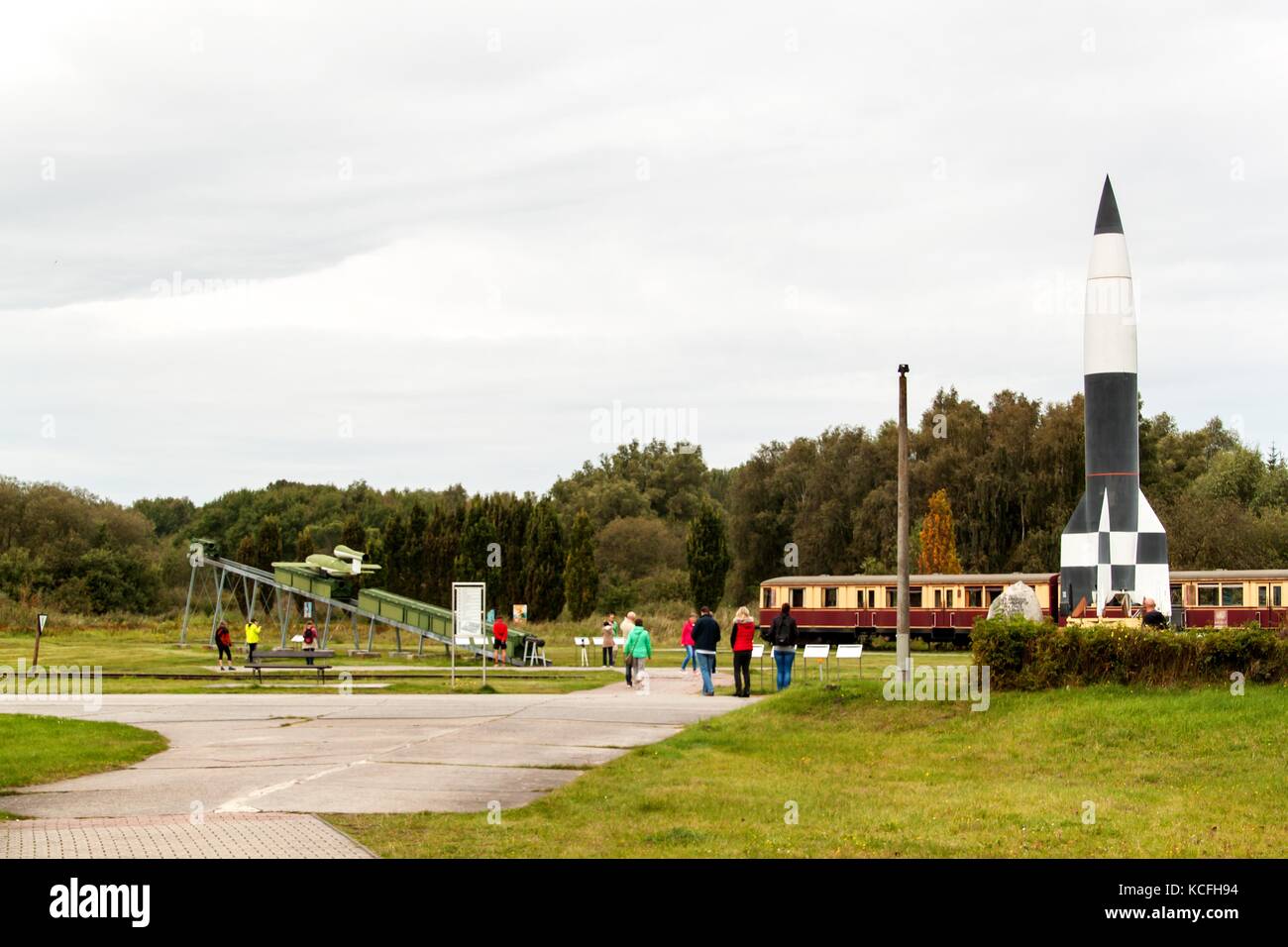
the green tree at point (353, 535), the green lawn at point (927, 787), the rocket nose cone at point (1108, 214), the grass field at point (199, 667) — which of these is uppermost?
the rocket nose cone at point (1108, 214)

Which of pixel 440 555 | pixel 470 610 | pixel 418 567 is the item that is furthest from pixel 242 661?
pixel 418 567

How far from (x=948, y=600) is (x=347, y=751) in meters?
35.3

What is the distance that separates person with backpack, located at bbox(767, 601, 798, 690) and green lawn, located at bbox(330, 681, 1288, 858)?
551cm

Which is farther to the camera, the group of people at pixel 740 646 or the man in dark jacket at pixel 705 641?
the man in dark jacket at pixel 705 641

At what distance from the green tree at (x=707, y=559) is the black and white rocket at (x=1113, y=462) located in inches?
1309

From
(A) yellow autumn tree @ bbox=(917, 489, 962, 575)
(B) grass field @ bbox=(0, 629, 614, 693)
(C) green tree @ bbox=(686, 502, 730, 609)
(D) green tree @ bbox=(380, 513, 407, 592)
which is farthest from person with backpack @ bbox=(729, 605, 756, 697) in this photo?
(D) green tree @ bbox=(380, 513, 407, 592)

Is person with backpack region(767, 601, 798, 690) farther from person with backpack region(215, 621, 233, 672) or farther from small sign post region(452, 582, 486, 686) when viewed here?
person with backpack region(215, 621, 233, 672)

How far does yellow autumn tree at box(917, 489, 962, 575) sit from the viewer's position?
209 feet

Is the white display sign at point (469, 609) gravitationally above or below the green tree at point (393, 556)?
below

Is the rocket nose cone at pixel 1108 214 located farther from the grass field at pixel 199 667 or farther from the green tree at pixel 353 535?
the green tree at pixel 353 535

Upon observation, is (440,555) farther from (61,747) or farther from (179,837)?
(179,837)

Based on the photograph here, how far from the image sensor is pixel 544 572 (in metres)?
74.6

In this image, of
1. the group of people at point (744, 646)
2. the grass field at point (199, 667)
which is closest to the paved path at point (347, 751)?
the group of people at point (744, 646)

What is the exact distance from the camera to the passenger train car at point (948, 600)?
45.9 meters
